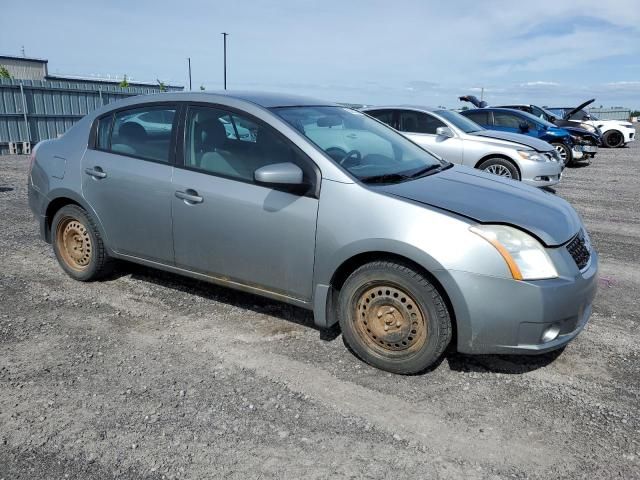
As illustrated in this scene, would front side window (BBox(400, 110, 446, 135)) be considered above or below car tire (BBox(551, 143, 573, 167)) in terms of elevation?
above

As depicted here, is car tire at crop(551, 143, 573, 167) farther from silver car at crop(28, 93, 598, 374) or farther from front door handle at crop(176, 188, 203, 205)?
front door handle at crop(176, 188, 203, 205)

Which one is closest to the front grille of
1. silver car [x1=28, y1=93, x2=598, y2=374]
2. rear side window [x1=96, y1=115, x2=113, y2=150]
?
silver car [x1=28, y1=93, x2=598, y2=374]

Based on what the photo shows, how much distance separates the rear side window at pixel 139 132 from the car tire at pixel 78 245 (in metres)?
0.68

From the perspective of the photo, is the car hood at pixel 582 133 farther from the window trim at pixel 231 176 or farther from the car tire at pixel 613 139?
the window trim at pixel 231 176

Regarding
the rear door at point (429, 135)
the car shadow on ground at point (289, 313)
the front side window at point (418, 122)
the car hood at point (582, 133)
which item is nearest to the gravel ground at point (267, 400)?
the car shadow on ground at point (289, 313)

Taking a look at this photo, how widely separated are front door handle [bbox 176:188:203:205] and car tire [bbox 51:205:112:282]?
1.14m

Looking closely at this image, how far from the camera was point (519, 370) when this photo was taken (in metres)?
3.45

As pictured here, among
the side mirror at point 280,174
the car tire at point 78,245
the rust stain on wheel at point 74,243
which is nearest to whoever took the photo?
the side mirror at point 280,174

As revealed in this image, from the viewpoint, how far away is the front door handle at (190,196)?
3.81 metres

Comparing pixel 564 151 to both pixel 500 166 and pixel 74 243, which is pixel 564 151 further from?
pixel 74 243

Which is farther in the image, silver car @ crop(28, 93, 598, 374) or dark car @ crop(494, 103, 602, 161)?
dark car @ crop(494, 103, 602, 161)

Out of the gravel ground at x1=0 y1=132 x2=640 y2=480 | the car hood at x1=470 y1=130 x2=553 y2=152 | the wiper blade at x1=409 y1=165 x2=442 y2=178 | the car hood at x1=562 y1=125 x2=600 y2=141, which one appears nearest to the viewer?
the gravel ground at x1=0 y1=132 x2=640 y2=480

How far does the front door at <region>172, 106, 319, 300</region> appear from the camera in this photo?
3480 millimetres

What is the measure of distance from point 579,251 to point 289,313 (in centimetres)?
215
